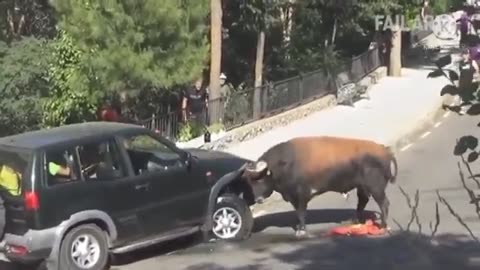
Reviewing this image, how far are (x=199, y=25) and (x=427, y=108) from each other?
954 cm

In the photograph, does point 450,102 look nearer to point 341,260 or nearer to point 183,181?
point 341,260

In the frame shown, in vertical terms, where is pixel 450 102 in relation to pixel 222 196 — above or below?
above

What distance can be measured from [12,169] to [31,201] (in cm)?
53

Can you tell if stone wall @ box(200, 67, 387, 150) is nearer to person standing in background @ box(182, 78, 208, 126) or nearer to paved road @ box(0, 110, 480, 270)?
person standing in background @ box(182, 78, 208, 126)

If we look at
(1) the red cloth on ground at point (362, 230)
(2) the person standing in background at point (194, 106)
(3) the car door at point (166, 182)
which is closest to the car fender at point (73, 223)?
(3) the car door at point (166, 182)

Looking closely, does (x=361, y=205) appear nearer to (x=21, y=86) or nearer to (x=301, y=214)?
(x=301, y=214)

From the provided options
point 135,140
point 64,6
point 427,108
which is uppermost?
point 64,6

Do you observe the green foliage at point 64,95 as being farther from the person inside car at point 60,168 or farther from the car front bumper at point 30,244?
the car front bumper at point 30,244

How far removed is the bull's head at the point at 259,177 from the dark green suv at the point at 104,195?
16 cm

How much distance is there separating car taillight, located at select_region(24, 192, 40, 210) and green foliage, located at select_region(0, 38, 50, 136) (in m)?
10.2

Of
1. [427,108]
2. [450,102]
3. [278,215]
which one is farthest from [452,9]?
[427,108]

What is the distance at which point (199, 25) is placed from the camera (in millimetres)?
18781

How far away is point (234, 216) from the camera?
12.3 metres

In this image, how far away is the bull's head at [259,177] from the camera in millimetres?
12156
